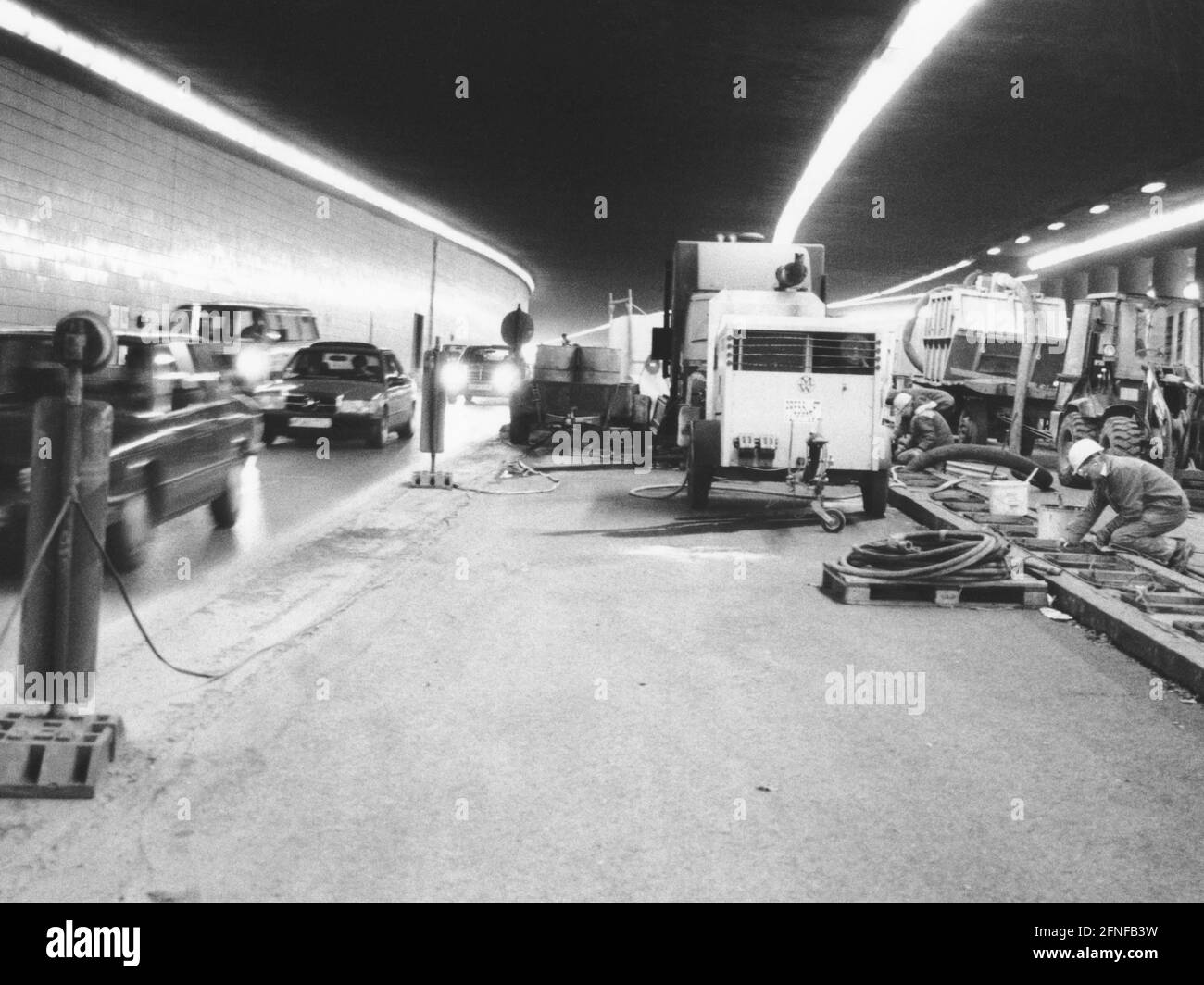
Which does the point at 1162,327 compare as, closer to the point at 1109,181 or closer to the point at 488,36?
the point at 488,36

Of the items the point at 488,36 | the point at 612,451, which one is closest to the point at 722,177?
the point at 612,451

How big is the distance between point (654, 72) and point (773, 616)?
12.0 metres

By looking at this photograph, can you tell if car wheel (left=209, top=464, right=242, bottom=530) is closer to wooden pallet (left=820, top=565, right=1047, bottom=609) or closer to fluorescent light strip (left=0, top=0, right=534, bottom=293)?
wooden pallet (left=820, top=565, right=1047, bottom=609)

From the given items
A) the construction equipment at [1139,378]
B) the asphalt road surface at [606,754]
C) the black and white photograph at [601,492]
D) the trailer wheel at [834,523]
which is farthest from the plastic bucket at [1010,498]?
the asphalt road surface at [606,754]

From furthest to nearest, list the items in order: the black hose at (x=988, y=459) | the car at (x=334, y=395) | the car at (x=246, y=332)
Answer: the car at (x=246, y=332)
the car at (x=334, y=395)
the black hose at (x=988, y=459)

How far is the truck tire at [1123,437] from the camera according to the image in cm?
1531

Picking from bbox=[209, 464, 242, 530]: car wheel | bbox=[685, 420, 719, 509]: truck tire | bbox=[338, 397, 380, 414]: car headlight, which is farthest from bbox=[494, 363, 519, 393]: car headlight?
bbox=[209, 464, 242, 530]: car wheel

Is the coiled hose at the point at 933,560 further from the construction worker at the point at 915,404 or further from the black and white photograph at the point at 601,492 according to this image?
the construction worker at the point at 915,404

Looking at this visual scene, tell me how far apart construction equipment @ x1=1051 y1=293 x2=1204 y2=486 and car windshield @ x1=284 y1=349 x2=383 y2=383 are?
10.6 m

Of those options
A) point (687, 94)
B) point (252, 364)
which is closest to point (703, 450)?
point (687, 94)

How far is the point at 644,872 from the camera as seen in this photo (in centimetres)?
375

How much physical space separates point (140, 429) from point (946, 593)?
5.65 meters

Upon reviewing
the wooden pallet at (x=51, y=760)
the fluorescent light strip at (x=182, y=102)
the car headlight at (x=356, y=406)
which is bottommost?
the wooden pallet at (x=51, y=760)

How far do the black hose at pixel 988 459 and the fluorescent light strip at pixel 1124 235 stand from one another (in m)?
16.1
